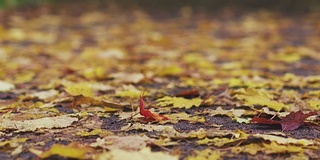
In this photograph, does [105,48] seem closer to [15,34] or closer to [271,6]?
[15,34]

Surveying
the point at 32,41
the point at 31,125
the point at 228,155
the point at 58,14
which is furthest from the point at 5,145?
the point at 58,14

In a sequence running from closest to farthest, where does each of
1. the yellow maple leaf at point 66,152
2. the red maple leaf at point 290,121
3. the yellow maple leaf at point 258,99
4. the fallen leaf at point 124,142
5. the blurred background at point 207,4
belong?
1. the yellow maple leaf at point 66,152
2. the fallen leaf at point 124,142
3. the red maple leaf at point 290,121
4. the yellow maple leaf at point 258,99
5. the blurred background at point 207,4

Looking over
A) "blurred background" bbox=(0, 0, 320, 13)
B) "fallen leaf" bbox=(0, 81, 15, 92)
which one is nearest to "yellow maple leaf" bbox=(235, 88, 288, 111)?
"fallen leaf" bbox=(0, 81, 15, 92)

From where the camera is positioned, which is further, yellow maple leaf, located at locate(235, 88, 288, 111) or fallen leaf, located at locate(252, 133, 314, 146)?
yellow maple leaf, located at locate(235, 88, 288, 111)

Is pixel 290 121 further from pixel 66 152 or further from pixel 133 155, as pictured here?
pixel 66 152

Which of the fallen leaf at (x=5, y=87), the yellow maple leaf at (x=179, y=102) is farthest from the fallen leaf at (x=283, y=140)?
the fallen leaf at (x=5, y=87)

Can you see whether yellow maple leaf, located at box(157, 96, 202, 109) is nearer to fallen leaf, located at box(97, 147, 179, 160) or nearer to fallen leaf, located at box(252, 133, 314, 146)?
fallen leaf, located at box(252, 133, 314, 146)

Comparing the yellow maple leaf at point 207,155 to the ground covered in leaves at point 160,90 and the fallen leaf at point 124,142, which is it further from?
the fallen leaf at point 124,142
